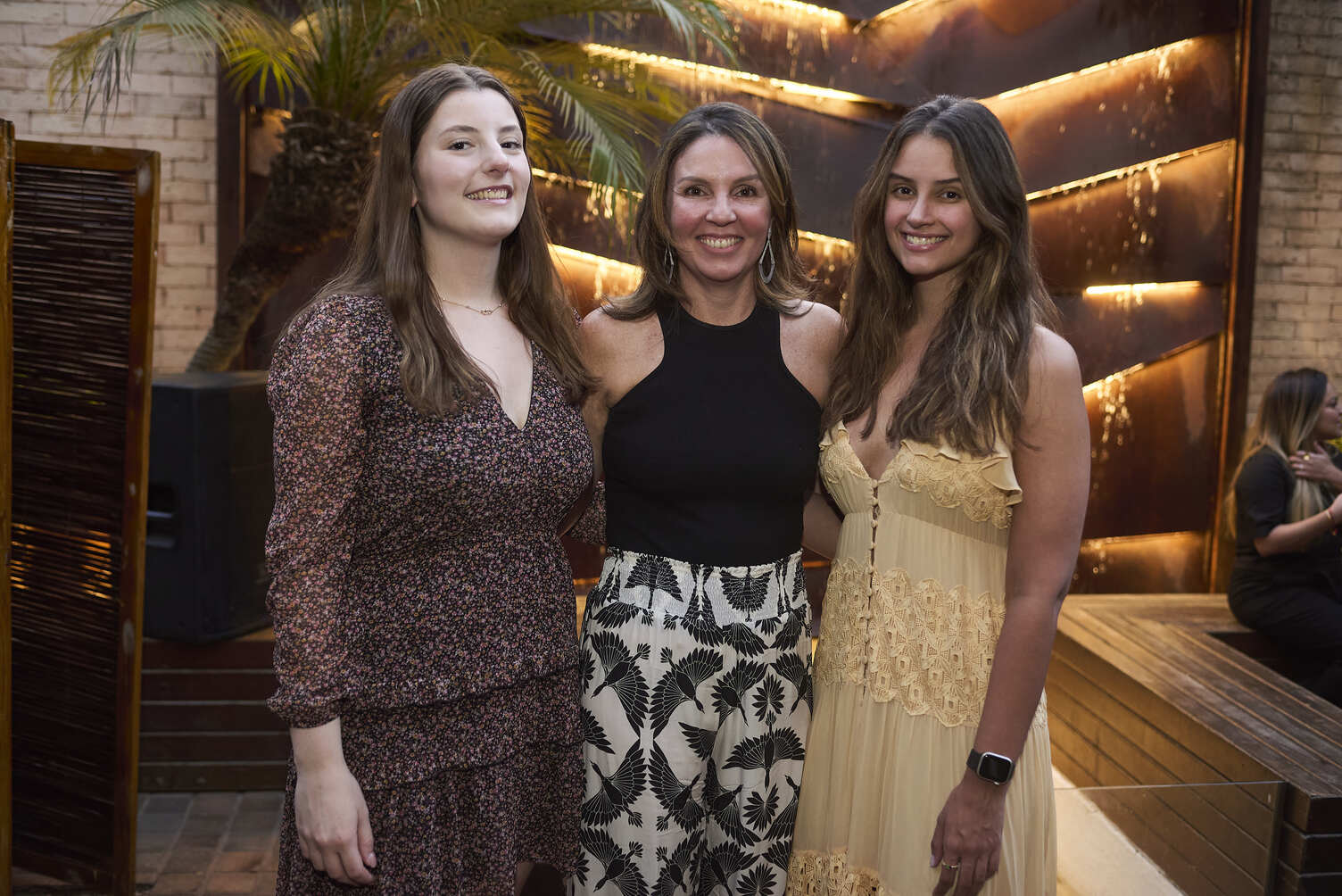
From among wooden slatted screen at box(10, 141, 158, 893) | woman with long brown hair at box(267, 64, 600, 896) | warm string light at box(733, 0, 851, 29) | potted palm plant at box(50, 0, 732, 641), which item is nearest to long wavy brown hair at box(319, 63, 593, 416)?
woman with long brown hair at box(267, 64, 600, 896)

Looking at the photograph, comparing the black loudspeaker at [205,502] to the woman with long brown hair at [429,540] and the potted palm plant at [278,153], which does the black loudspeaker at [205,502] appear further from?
the woman with long brown hair at [429,540]

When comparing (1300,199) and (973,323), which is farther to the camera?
(1300,199)

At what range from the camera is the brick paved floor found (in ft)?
10.7

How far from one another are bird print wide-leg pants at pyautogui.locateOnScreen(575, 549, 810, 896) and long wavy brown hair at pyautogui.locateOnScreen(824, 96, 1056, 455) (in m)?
0.36

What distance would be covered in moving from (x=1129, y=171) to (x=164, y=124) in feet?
15.6

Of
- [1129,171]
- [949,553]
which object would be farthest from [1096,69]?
[949,553]

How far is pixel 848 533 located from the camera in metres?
1.91

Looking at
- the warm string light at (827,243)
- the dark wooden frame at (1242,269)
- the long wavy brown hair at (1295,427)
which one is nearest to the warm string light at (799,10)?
Answer: the warm string light at (827,243)

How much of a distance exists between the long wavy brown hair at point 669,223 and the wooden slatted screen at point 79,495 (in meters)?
1.52

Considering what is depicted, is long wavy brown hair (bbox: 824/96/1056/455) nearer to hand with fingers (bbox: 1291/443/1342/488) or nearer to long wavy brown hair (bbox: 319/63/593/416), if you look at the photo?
long wavy brown hair (bbox: 319/63/593/416)

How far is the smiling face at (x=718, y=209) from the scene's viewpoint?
75.0 inches


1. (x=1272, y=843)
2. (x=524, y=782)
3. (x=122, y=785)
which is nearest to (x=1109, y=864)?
(x=1272, y=843)

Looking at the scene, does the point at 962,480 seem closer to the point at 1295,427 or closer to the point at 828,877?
the point at 828,877

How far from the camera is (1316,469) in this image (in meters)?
4.37
